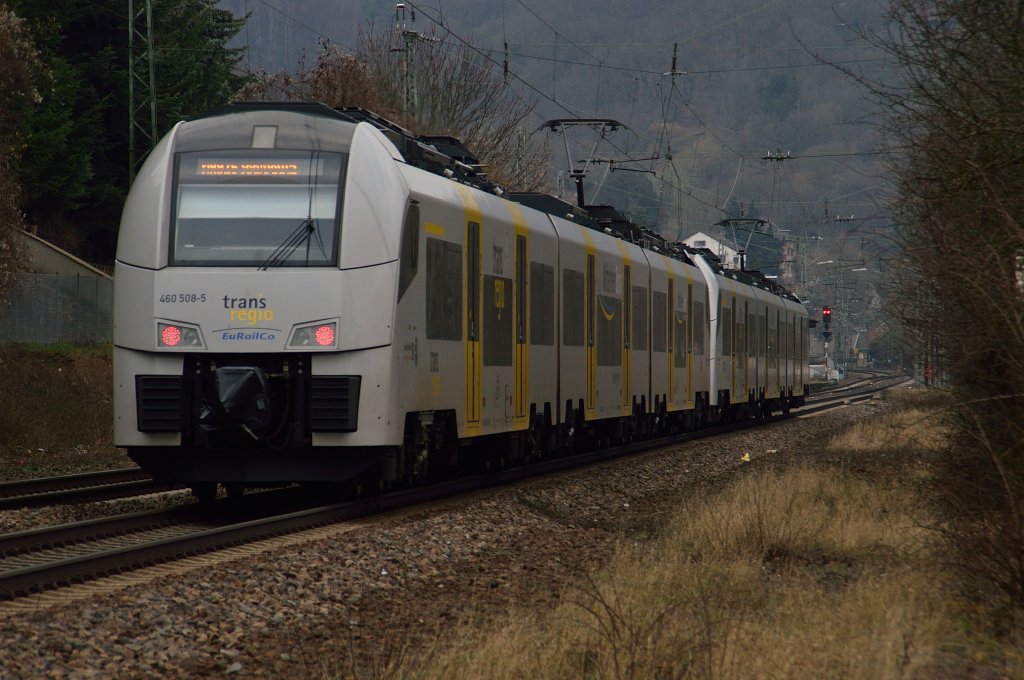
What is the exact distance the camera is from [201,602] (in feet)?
28.8

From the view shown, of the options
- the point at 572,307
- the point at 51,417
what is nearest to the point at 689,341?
the point at 572,307

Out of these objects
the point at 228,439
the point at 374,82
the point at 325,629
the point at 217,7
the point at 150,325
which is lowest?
the point at 325,629

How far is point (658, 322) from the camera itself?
27000 mm

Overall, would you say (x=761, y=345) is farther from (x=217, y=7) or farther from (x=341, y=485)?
(x=217, y=7)

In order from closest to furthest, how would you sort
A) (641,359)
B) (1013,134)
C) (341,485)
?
(1013,134)
(341,485)
(641,359)

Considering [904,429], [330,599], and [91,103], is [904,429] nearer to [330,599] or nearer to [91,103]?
[330,599]

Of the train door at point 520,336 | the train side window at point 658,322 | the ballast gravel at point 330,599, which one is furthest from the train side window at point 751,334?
the ballast gravel at point 330,599

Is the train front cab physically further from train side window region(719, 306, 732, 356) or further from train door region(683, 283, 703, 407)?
train side window region(719, 306, 732, 356)

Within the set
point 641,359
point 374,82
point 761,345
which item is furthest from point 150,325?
point 374,82

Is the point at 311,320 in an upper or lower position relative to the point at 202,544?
upper

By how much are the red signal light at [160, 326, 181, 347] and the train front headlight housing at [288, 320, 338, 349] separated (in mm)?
994

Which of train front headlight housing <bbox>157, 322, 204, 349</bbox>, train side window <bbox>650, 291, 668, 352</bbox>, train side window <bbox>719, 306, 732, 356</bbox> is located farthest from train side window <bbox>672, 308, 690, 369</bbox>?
train front headlight housing <bbox>157, 322, 204, 349</bbox>

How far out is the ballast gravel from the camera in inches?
292

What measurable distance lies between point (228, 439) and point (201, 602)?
472cm
